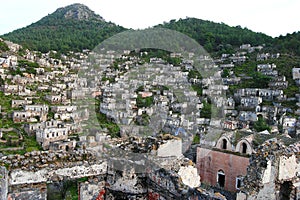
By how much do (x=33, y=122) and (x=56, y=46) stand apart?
64393mm

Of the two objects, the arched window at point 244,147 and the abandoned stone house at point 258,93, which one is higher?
the abandoned stone house at point 258,93

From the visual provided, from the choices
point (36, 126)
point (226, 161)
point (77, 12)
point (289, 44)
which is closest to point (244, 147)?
point (226, 161)

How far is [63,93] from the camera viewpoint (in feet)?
210

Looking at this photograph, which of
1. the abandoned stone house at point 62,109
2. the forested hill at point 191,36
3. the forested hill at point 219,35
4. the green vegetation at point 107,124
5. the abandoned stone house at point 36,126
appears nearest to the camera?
the green vegetation at point 107,124

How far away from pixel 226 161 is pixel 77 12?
169 m

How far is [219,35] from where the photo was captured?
108 metres

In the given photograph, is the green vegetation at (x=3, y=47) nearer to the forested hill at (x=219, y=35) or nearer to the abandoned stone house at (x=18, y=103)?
the abandoned stone house at (x=18, y=103)

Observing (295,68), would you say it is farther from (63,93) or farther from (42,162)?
(42,162)

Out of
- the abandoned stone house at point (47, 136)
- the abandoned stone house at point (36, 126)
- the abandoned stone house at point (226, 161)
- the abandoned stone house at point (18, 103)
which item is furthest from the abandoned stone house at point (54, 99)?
the abandoned stone house at point (226, 161)

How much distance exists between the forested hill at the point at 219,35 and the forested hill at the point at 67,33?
2985cm

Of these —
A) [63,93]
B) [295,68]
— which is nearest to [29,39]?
[63,93]

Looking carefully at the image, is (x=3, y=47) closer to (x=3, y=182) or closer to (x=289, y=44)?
(x=289, y=44)

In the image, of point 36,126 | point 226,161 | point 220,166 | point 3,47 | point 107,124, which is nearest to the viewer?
point 226,161

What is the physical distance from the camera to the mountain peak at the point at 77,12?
170 metres
